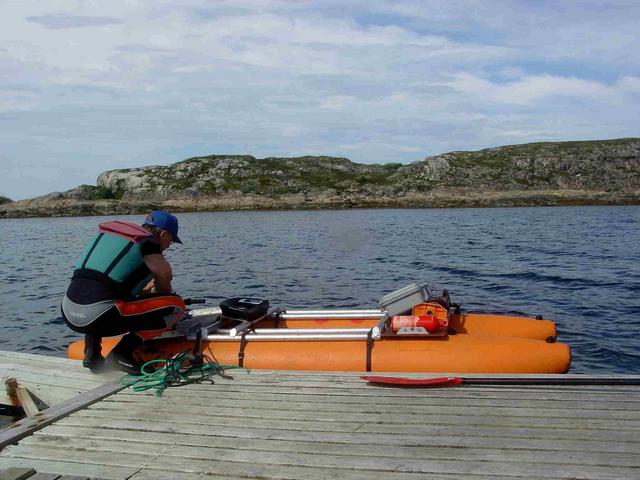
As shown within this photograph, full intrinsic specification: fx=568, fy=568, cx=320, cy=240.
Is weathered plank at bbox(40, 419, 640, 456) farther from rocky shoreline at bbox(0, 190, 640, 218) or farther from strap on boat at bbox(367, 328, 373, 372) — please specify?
rocky shoreline at bbox(0, 190, 640, 218)

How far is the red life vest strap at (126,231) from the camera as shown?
6.61m

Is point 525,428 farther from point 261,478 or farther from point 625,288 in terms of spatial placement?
point 625,288

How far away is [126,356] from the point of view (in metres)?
7.00

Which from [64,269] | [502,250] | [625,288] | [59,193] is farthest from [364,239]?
[59,193]

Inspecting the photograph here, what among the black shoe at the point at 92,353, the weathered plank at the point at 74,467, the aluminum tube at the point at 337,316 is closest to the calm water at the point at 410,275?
the aluminum tube at the point at 337,316

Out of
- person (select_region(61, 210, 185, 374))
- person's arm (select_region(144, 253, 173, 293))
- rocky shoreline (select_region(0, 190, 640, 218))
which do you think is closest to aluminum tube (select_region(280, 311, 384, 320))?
person (select_region(61, 210, 185, 374))

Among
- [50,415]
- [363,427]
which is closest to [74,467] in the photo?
[50,415]

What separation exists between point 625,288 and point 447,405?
44.7 feet

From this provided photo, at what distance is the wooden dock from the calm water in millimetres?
5579

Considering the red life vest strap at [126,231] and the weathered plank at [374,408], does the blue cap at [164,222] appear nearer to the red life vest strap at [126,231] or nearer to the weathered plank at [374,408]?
the red life vest strap at [126,231]

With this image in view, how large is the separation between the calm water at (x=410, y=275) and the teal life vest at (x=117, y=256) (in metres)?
6.63

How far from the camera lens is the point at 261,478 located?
4246 millimetres

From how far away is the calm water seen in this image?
13.2 m

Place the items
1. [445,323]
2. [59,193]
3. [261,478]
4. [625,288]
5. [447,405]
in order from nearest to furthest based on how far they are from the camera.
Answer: [261,478] → [447,405] → [445,323] → [625,288] → [59,193]
